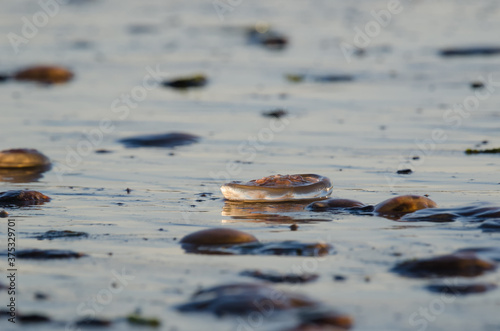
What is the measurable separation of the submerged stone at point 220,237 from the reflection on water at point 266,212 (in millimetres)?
652

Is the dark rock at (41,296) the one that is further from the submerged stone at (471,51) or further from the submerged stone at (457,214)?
the submerged stone at (471,51)

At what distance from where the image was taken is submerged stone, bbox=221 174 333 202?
→ 22.2 feet

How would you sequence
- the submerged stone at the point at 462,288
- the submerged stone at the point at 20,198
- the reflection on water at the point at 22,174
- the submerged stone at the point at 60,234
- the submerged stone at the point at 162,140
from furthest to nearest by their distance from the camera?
the submerged stone at the point at 162,140 < the reflection on water at the point at 22,174 < the submerged stone at the point at 20,198 < the submerged stone at the point at 60,234 < the submerged stone at the point at 462,288

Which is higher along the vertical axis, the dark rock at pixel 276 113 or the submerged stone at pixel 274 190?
the dark rock at pixel 276 113

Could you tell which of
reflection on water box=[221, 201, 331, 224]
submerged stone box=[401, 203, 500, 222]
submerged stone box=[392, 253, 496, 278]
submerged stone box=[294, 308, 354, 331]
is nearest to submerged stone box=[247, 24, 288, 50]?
reflection on water box=[221, 201, 331, 224]

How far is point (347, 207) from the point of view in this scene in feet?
21.2

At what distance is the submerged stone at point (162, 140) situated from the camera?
9.46m

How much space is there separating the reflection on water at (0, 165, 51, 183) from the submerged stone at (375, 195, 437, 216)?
3.25 metres

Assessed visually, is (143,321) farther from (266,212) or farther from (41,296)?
(266,212)

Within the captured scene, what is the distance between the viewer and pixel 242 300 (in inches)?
171

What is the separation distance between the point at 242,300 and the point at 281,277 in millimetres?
548

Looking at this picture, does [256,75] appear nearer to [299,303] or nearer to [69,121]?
[69,121]

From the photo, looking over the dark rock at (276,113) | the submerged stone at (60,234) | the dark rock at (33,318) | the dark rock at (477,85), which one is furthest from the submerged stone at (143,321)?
the dark rock at (477,85)

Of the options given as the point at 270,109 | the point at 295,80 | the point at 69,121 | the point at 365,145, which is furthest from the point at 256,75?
the point at 365,145
